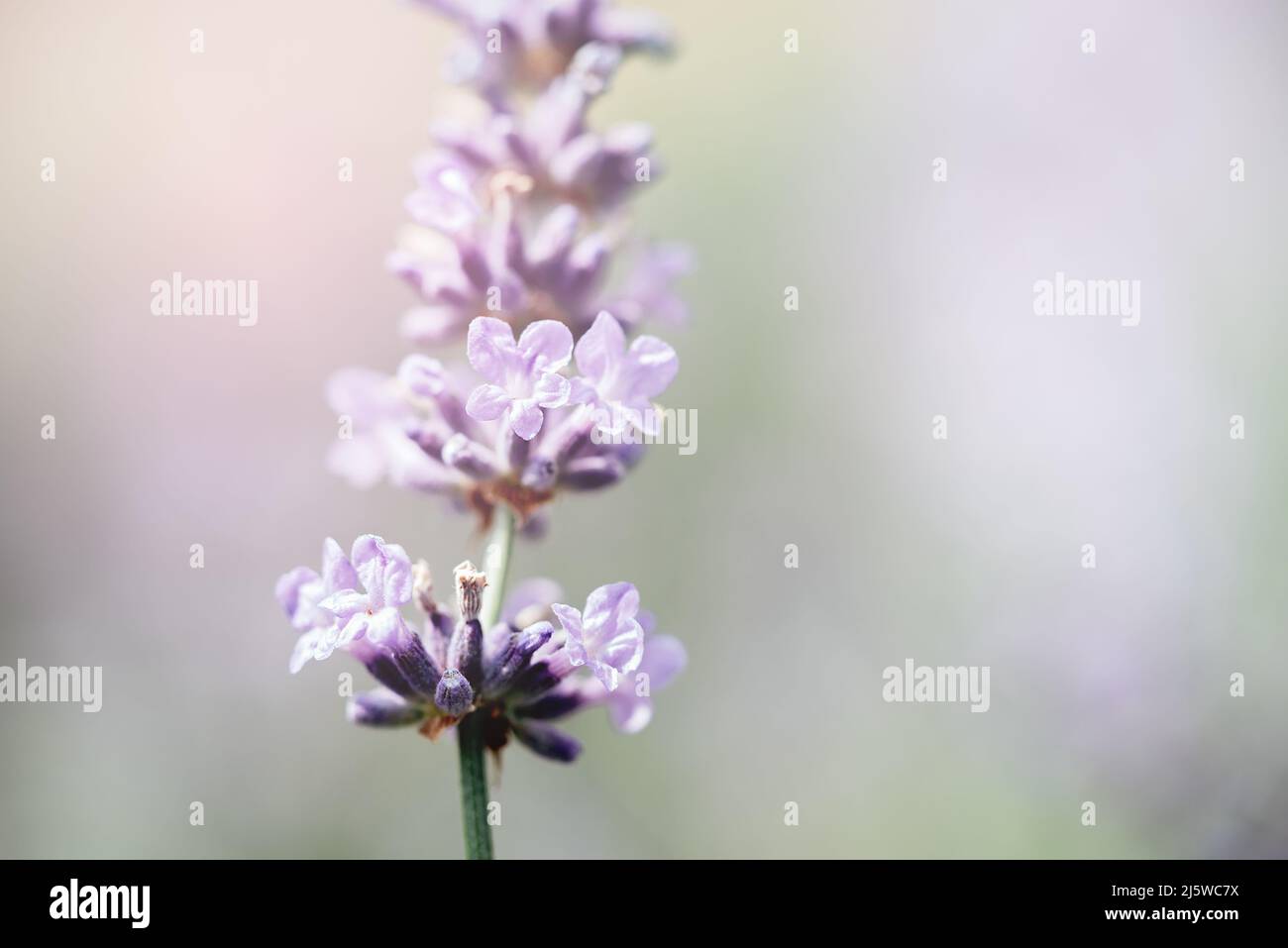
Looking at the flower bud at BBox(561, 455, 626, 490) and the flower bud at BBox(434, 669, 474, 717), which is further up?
the flower bud at BBox(561, 455, 626, 490)

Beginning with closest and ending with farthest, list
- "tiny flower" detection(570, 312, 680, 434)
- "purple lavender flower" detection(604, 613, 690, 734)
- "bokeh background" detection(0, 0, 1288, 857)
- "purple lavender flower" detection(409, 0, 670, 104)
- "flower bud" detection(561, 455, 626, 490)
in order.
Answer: "tiny flower" detection(570, 312, 680, 434) → "flower bud" detection(561, 455, 626, 490) → "purple lavender flower" detection(604, 613, 690, 734) → "purple lavender flower" detection(409, 0, 670, 104) → "bokeh background" detection(0, 0, 1288, 857)

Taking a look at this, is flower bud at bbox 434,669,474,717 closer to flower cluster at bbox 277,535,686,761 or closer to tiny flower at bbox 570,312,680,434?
flower cluster at bbox 277,535,686,761

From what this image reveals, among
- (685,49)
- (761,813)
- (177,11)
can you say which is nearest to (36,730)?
(761,813)

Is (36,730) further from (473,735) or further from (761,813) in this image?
(473,735)

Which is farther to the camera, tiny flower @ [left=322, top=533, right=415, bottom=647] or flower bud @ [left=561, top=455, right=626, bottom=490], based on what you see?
flower bud @ [left=561, top=455, right=626, bottom=490]

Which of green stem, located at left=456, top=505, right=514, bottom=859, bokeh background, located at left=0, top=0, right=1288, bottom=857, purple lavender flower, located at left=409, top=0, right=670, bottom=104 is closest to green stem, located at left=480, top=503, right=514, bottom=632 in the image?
green stem, located at left=456, top=505, right=514, bottom=859

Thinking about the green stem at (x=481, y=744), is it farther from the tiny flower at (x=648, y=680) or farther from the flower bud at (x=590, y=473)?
the tiny flower at (x=648, y=680)

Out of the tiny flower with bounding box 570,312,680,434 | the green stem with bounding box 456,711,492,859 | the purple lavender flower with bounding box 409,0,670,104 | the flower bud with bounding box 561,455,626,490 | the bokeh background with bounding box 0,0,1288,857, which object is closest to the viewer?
the green stem with bounding box 456,711,492,859

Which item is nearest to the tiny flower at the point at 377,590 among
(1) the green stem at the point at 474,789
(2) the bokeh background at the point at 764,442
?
(1) the green stem at the point at 474,789
